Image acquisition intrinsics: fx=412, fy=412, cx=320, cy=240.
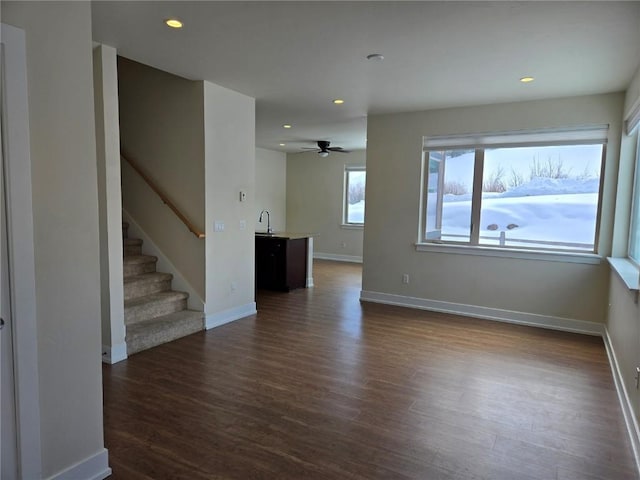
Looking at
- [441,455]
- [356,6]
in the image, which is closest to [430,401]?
[441,455]

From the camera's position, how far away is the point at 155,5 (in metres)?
2.58

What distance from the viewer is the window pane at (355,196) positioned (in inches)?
380

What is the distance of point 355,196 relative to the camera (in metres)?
9.77

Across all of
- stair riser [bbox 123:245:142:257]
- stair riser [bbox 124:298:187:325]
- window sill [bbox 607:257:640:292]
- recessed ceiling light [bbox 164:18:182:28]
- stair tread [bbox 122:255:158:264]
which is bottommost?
stair riser [bbox 124:298:187:325]

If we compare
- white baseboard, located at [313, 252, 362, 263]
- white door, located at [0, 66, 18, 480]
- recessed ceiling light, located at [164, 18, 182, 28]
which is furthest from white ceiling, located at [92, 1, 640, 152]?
white baseboard, located at [313, 252, 362, 263]

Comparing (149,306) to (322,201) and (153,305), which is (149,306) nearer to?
(153,305)

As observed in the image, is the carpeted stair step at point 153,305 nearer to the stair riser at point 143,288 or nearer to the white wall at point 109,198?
the stair riser at point 143,288

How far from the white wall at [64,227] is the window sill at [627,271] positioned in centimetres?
326

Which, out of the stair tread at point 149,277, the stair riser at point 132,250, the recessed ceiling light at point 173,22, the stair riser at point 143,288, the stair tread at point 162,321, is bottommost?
the stair tread at point 162,321

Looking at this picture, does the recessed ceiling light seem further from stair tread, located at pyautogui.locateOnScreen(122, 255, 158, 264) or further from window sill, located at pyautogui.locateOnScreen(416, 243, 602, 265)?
window sill, located at pyautogui.locateOnScreen(416, 243, 602, 265)

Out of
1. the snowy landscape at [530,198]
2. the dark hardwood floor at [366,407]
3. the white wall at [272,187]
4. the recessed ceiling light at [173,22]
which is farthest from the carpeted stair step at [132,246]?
the white wall at [272,187]

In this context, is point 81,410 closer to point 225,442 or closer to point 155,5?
point 225,442

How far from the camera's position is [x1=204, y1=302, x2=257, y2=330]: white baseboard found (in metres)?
4.57

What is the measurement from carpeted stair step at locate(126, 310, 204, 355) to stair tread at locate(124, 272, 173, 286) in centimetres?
44
